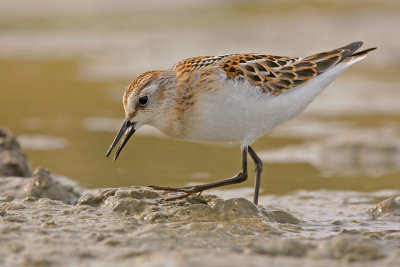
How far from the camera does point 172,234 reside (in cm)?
559

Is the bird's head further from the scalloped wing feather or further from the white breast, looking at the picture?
the white breast

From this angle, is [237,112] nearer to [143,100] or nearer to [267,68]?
[267,68]

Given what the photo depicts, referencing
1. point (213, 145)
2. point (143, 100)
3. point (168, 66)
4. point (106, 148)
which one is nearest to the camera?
point (143, 100)

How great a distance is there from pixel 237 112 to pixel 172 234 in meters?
1.50

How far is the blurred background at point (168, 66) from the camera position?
9.39m

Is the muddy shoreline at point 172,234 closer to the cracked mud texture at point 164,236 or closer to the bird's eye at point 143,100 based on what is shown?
the cracked mud texture at point 164,236

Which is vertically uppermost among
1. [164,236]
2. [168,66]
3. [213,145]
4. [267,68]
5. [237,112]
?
[168,66]

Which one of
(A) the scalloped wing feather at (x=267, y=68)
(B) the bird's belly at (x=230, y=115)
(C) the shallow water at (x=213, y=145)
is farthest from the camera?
(C) the shallow water at (x=213, y=145)

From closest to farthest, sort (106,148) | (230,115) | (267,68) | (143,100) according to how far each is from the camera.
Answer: (230,115) < (143,100) < (267,68) < (106,148)

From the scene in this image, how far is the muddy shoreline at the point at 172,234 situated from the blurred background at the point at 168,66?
5.82 feet

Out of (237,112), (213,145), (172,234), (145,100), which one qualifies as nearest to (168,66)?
(213,145)

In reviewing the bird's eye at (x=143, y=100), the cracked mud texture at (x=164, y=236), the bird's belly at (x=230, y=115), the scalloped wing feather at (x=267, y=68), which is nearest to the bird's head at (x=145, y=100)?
the bird's eye at (x=143, y=100)

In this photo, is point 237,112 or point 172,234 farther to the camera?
point 237,112

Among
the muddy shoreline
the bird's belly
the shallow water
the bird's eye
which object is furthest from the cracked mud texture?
the bird's eye
